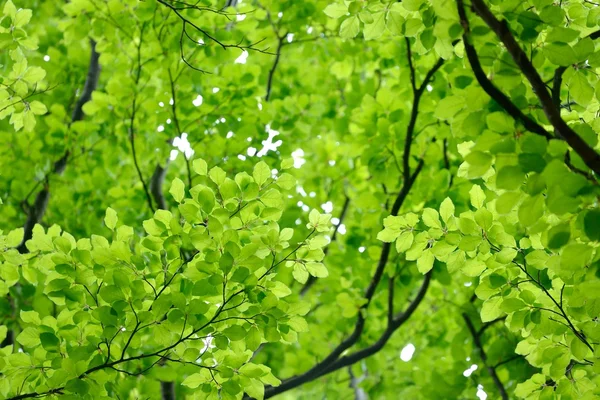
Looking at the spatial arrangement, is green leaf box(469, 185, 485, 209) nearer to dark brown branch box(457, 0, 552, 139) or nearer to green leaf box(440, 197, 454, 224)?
green leaf box(440, 197, 454, 224)

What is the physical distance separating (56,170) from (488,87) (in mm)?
4260

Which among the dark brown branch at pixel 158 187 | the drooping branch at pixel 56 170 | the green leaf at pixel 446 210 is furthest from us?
the dark brown branch at pixel 158 187

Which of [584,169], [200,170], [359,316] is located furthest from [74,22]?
[584,169]

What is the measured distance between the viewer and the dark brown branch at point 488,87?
177 centimetres

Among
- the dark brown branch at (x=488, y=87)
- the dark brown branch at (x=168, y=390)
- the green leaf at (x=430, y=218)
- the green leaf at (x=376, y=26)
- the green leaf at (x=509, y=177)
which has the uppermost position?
the green leaf at (x=376, y=26)

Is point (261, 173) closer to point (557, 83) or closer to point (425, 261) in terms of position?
point (425, 261)

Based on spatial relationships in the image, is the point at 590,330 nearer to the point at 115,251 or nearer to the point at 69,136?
the point at 115,251

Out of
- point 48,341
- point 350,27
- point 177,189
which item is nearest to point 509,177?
point 350,27

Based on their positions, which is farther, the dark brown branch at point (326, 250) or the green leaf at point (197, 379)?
the dark brown branch at point (326, 250)

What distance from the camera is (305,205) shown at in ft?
17.5

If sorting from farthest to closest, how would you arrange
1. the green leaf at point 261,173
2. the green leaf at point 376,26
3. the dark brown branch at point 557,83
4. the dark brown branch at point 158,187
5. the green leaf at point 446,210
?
the dark brown branch at point 158,187 < the green leaf at point 261,173 < the green leaf at point 446,210 < the green leaf at point 376,26 < the dark brown branch at point 557,83

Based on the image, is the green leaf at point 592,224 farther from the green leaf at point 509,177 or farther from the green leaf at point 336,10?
the green leaf at point 336,10

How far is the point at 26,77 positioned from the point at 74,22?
3.72ft

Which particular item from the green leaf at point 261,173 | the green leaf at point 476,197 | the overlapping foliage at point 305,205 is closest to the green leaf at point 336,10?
the overlapping foliage at point 305,205
